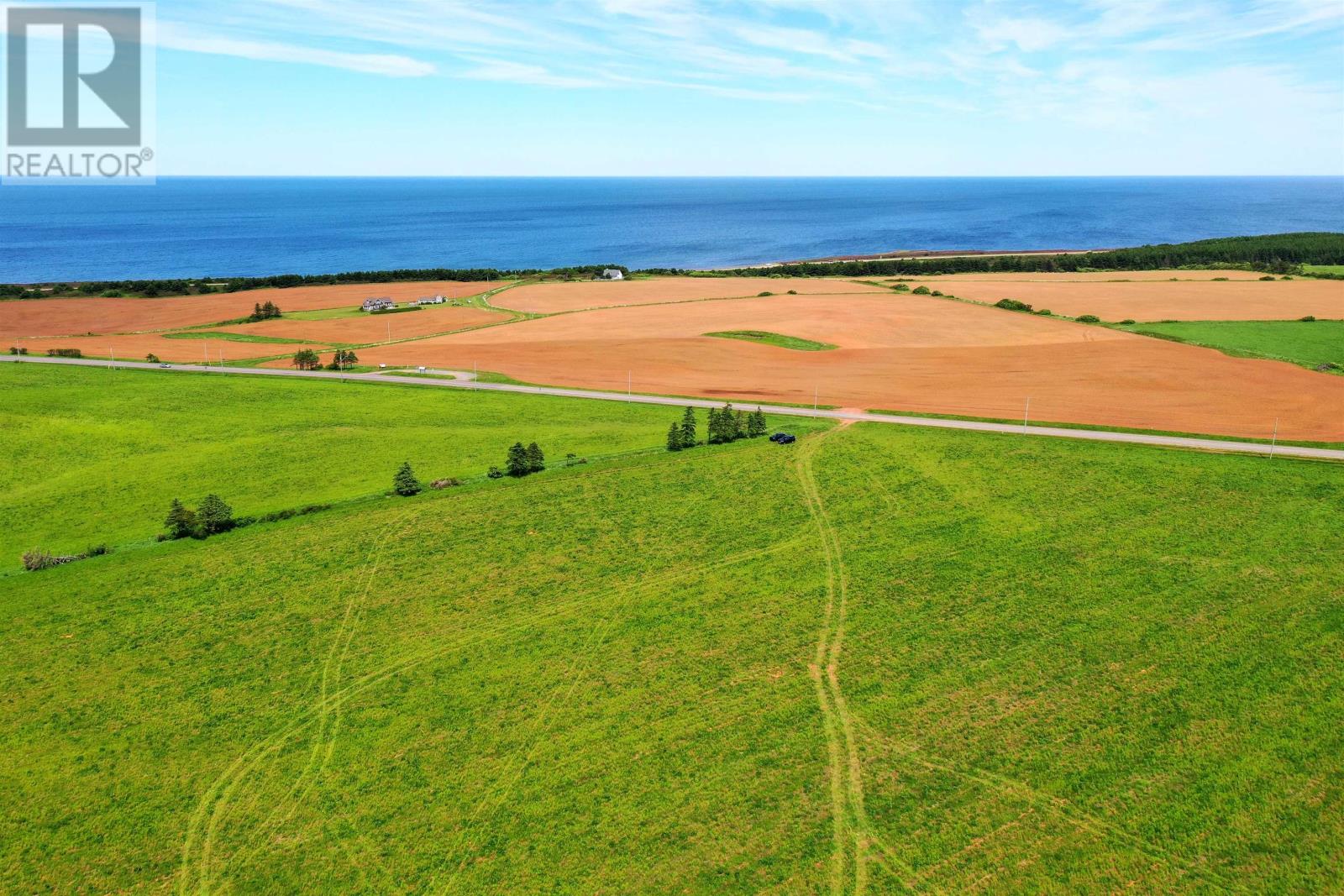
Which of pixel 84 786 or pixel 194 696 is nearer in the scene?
pixel 84 786

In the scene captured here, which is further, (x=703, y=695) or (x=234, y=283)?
(x=234, y=283)

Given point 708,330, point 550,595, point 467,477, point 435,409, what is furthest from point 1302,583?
point 708,330

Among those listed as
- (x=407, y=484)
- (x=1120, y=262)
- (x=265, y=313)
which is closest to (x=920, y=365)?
(x=407, y=484)

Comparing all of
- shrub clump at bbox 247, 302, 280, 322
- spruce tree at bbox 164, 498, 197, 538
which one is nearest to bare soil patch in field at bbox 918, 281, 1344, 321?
shrub clump at bbox 247, 302, 280, 322

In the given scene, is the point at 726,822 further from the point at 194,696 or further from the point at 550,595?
the point at 194,696

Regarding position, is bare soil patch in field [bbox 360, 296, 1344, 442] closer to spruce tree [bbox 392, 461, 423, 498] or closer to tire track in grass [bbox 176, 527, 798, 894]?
spruce tree [bbox 392, 461, 423, 498]

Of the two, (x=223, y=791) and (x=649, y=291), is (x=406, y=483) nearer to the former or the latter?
(x=223, y=791)
